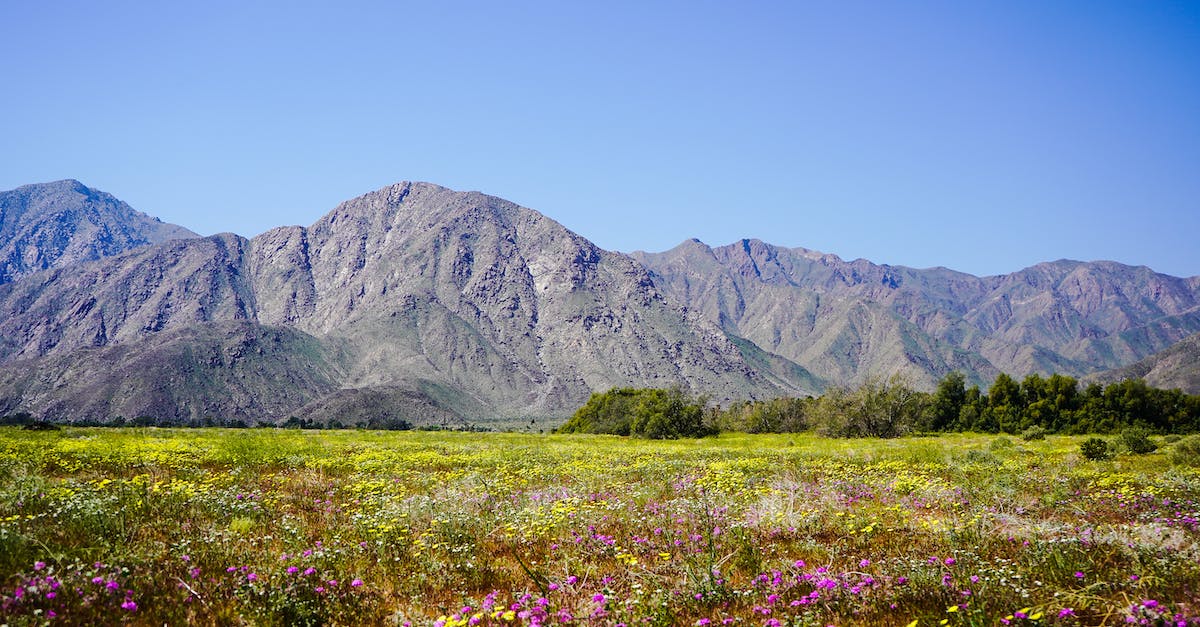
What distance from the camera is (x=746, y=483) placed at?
51.7ft

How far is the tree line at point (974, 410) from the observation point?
68.6 metres

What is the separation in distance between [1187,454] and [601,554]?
24.1 metres

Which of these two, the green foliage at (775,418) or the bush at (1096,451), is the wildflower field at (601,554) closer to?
the bush at (1096,451)

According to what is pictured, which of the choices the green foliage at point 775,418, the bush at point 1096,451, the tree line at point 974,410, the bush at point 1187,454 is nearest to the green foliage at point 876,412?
the tree line at point 974,410

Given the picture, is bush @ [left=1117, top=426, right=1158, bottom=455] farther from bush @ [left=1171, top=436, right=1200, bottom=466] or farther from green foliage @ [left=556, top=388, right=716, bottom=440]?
green foliage @ [left=556, top=388, right=716, bottom=440]

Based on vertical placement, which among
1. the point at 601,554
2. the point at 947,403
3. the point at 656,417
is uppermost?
the point at 601,554

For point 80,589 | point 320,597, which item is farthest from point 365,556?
point 80,589

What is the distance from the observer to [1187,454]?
2148cm

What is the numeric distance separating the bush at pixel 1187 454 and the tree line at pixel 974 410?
43544 mm

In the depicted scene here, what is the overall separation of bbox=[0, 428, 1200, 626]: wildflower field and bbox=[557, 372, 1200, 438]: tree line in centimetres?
6300

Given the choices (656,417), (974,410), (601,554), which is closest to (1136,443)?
(601,554)

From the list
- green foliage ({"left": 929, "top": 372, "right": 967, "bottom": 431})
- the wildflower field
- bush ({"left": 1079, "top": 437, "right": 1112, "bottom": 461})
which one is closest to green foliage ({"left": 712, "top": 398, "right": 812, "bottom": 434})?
green foliage ({"left": 929, "top": 372, "right": 967, "bottom": 431})

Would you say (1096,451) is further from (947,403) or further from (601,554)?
(947,403)

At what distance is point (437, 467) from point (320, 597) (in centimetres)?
1564
